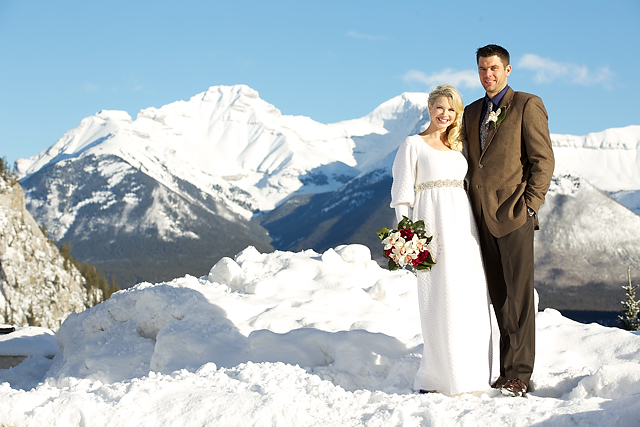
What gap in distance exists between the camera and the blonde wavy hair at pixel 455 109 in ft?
17.9

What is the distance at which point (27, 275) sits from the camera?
7100 centimetres

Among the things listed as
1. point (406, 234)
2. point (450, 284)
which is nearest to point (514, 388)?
point (450, 284)

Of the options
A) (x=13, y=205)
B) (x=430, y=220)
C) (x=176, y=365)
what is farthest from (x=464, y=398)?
(x=13, y=205)

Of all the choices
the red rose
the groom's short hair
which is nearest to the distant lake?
the groom's short hair

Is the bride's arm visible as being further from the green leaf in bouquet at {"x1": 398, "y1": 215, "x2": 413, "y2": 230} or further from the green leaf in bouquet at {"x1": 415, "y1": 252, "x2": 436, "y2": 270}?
the green leaf in bouquet at {"x1": 415, "y1": 252, "x2": 436, "y2": 270}

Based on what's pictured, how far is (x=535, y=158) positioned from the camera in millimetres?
5164

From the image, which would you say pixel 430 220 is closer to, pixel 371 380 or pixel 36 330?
pixel 371 380

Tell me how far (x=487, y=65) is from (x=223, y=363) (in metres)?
4.42

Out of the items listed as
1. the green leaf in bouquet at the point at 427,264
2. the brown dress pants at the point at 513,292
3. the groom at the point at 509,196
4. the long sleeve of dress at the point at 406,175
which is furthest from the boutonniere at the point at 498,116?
the green leaf in bouquet at the point at 427,264

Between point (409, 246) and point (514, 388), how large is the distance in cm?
158

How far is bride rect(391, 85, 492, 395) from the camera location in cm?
527

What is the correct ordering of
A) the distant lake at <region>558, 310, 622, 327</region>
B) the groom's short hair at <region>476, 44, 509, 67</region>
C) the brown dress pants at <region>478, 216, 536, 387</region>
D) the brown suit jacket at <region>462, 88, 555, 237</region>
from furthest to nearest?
the distant lake at <region>558, 310, 622, 327</region>
the groom's short hair at <region>476, 44, 509, 67</region>
the brown dress pants at <region>478, 216, 536, 387</region>
the brown suit jacket at <region>462, 88, 555, 237</region>

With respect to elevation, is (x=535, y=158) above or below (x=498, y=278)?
above

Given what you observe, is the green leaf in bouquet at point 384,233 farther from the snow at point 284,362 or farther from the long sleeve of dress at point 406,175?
the snow at point 284,362
